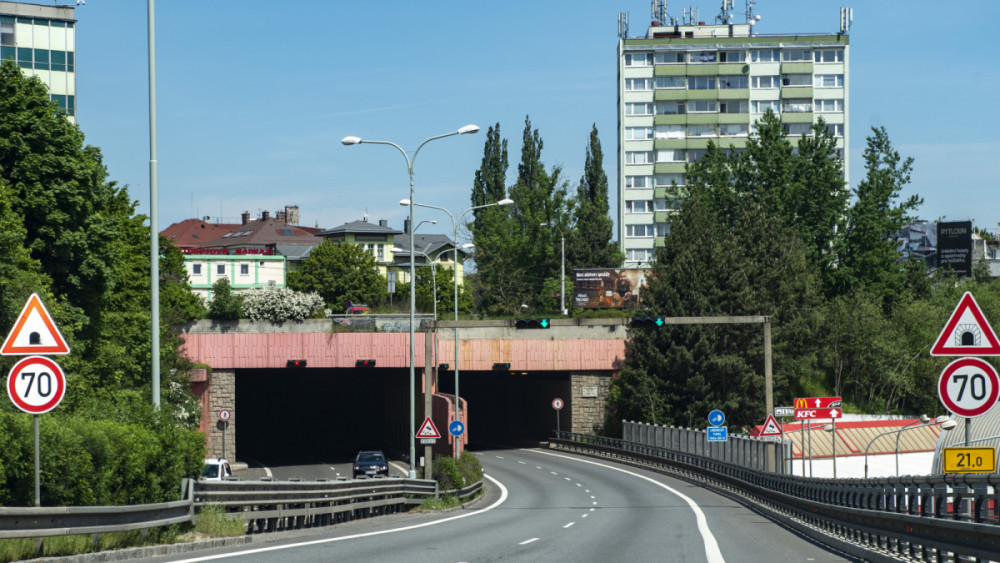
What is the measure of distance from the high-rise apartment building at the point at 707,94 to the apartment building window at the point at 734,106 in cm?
11

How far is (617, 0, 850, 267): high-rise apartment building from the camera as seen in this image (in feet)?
414

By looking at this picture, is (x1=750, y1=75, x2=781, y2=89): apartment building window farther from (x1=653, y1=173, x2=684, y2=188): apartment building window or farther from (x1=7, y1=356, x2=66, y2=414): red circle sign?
(x1=7, y1=356, x2=66, y2=414): red circle sign

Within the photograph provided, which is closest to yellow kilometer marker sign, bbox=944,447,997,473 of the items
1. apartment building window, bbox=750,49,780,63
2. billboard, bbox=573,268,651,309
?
billboard, bbox=573,268,651,309

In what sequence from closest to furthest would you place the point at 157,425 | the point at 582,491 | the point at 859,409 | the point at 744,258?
the point at 157,425 → the point at 582,491 → the point at 744,258 → the point at 859,409

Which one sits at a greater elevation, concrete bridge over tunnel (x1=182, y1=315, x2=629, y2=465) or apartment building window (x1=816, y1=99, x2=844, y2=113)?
apartment building window (x1=816, y1=99, x2=844, y2=113)

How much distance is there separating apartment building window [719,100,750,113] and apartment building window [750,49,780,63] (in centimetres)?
471

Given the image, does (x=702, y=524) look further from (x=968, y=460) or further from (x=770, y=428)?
(x=968, y=460)

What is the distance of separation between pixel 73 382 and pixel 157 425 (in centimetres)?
1945

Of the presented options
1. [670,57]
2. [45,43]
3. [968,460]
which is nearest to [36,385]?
[968,460]

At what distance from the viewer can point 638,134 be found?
127750mm

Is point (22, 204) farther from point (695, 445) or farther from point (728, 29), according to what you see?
point (728, 29)

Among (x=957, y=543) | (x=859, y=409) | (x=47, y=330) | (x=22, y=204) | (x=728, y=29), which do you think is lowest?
(x=859, y=409)

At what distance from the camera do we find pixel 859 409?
266 feet

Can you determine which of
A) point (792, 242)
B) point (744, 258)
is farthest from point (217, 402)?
point (792, 242)
